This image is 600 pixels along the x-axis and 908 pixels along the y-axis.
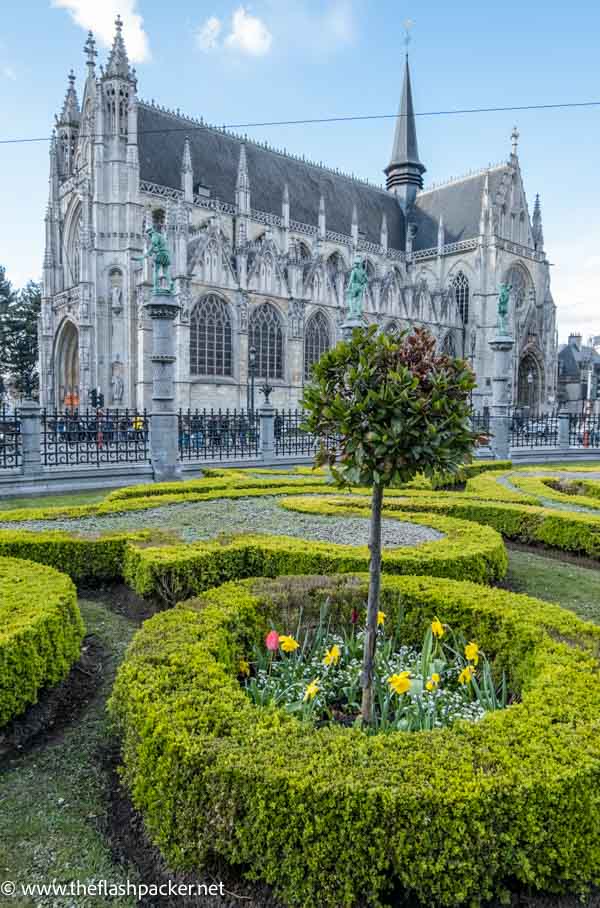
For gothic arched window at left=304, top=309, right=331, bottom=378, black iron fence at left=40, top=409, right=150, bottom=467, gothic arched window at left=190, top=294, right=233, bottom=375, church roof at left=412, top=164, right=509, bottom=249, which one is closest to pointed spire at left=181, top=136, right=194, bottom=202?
gothic arched window at left=190, top=294, right=233, bottom=375

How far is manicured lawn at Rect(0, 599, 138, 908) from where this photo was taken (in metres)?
2.51

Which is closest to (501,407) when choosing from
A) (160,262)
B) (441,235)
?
(160,262)

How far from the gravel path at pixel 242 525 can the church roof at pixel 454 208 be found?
43.3 m

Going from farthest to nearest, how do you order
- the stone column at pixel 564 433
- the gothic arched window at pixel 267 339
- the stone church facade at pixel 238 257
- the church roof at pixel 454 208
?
the church roof at pixel 454 208
the gothic arched window at pixel 267 339
the stone church facade at pixel 238 257
the stone column at pixel 564 433

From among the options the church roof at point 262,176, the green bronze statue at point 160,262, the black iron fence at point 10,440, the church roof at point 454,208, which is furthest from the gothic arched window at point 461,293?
the black iron fence at point 10,440

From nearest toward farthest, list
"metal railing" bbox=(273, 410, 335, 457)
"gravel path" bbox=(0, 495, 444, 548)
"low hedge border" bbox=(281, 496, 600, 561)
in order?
"gravel path" bbox=(0, 495, 444, 548)
"low hedge border" bbox=(281, 496, 600, 561)
"metal railing" bbox=(273, 410, 335, 457)

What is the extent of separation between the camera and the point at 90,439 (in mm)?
14922

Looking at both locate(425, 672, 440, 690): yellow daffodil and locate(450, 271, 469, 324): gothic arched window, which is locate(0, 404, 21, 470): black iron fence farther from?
locate(450, 271, 469, 324): gothic arched window

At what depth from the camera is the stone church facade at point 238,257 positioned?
99.2 feet

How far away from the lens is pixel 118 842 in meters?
2.71

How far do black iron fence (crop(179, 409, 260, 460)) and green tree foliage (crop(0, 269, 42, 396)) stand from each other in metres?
36.6

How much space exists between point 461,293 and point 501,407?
98.1 feet

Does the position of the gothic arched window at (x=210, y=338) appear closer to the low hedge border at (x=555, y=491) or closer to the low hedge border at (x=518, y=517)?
the low hedge border at (x=555, y=491)

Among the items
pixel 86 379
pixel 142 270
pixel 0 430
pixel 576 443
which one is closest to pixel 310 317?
pixel 142 270
